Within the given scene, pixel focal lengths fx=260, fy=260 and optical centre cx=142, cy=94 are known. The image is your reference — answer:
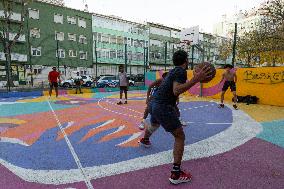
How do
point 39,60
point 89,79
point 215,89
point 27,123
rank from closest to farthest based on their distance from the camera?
point 27,123 → point 215,89 → point 89,79 → point 39,60

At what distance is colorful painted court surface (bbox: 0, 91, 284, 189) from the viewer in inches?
151

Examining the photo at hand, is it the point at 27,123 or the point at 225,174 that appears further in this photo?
the point at 27,123

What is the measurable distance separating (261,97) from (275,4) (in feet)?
39.3

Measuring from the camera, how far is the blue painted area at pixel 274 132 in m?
6.02

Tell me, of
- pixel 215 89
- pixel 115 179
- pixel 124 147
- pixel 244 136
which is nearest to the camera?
pixel 115 179

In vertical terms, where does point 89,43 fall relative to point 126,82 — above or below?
above

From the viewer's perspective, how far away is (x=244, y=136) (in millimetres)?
6406

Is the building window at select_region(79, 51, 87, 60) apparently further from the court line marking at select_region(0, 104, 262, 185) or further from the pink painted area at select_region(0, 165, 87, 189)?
the pink painted area at select_region(0, 165, 87, 189)

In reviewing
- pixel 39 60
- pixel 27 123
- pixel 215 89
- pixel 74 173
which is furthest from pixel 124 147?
pixel 39 60

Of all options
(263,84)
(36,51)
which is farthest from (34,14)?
(263,84)

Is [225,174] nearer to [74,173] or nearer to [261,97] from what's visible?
[74,173]

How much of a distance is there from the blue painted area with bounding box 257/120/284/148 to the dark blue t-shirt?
10.6 feet

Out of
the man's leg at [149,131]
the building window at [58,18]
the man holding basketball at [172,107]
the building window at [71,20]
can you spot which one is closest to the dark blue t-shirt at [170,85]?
the man holding basketball at [172,107]

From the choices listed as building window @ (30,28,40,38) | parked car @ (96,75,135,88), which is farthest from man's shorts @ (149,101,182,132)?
building window @ (30,28,40,38)
